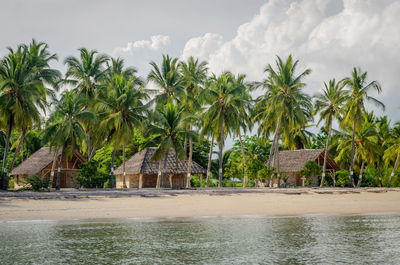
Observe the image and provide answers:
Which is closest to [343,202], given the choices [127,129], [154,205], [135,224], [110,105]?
[154,205]

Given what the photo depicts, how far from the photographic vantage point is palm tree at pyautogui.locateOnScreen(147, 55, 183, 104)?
37.2 meters

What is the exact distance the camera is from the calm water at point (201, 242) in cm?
827

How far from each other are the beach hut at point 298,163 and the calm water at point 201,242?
86.6ft

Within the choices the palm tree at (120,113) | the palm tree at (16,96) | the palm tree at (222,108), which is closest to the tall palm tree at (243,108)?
the palm tree at (222,108)

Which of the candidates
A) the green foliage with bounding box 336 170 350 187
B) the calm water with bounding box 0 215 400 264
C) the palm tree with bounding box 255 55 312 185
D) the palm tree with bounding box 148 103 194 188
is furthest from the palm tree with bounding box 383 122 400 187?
the calm water with bounding box 0 215 400 264

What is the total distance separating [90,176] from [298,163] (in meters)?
20.0

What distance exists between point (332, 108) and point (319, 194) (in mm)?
13215

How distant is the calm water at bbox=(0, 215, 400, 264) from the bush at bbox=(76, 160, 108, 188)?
1566 centimetres

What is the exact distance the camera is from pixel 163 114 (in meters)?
31.0

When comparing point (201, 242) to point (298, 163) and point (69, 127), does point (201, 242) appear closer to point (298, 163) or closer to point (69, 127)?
point (69, 127)

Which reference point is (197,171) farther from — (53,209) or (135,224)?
(135,224)

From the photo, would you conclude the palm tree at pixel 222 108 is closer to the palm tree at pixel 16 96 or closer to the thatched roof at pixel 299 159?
the thatched roof at pixel 299 159

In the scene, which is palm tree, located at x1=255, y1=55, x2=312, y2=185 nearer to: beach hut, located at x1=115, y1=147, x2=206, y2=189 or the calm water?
beach hut, located at x1=115, y1=147, x2=206, y2=189

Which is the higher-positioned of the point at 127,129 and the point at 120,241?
the point at 127,129
